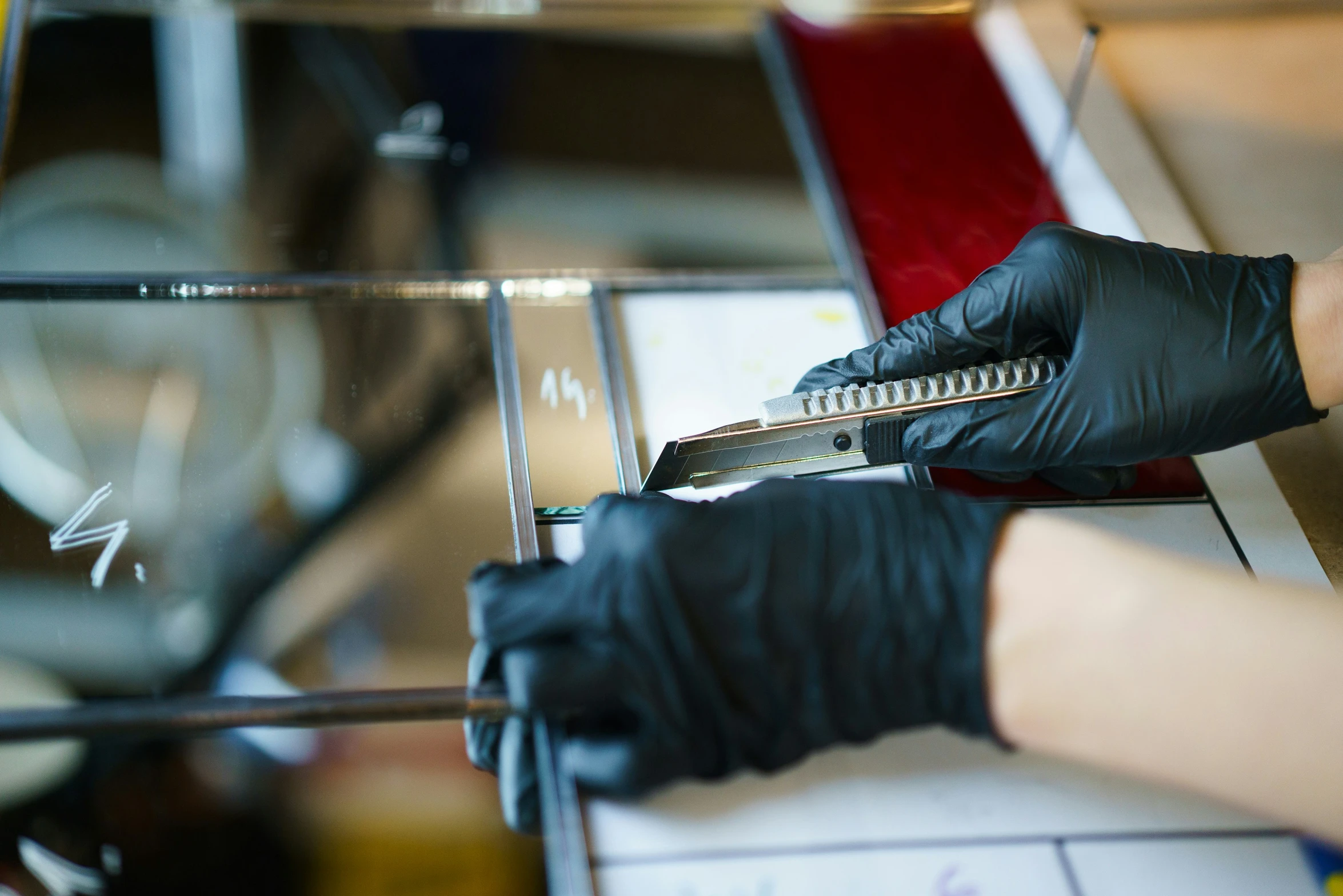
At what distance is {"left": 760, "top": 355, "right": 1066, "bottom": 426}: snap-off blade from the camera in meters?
1.17

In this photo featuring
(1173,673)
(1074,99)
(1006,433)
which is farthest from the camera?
(1074,99)

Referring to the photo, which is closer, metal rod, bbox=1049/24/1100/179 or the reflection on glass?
the reflection on glass

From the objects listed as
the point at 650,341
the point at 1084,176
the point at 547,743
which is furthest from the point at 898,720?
the point at 1084,176

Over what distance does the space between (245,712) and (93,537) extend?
1.04 feet

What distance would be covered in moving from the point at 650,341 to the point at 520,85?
621 millimetres

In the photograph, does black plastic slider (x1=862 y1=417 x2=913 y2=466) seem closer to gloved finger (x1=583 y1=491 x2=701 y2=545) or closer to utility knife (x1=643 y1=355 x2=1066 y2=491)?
utility knife (x1=643 y1=355 x2=1066 y2=491)

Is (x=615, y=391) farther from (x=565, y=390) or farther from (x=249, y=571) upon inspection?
(x=249, y=571)

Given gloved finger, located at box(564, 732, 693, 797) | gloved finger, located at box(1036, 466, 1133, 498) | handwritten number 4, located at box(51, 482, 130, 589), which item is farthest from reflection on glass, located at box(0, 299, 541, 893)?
gloved finger, located at box(1036, 466, 1133, 498)

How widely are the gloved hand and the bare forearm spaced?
0.04m

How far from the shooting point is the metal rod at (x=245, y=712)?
95 cm

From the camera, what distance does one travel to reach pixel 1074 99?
1.79 metres

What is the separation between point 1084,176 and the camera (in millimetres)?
1687

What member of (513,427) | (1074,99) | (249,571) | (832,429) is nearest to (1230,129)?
(1074,99)

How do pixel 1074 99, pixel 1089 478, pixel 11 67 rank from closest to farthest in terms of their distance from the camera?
pixel 1089 478 → pixel 11 67 → pixel 1074 99
